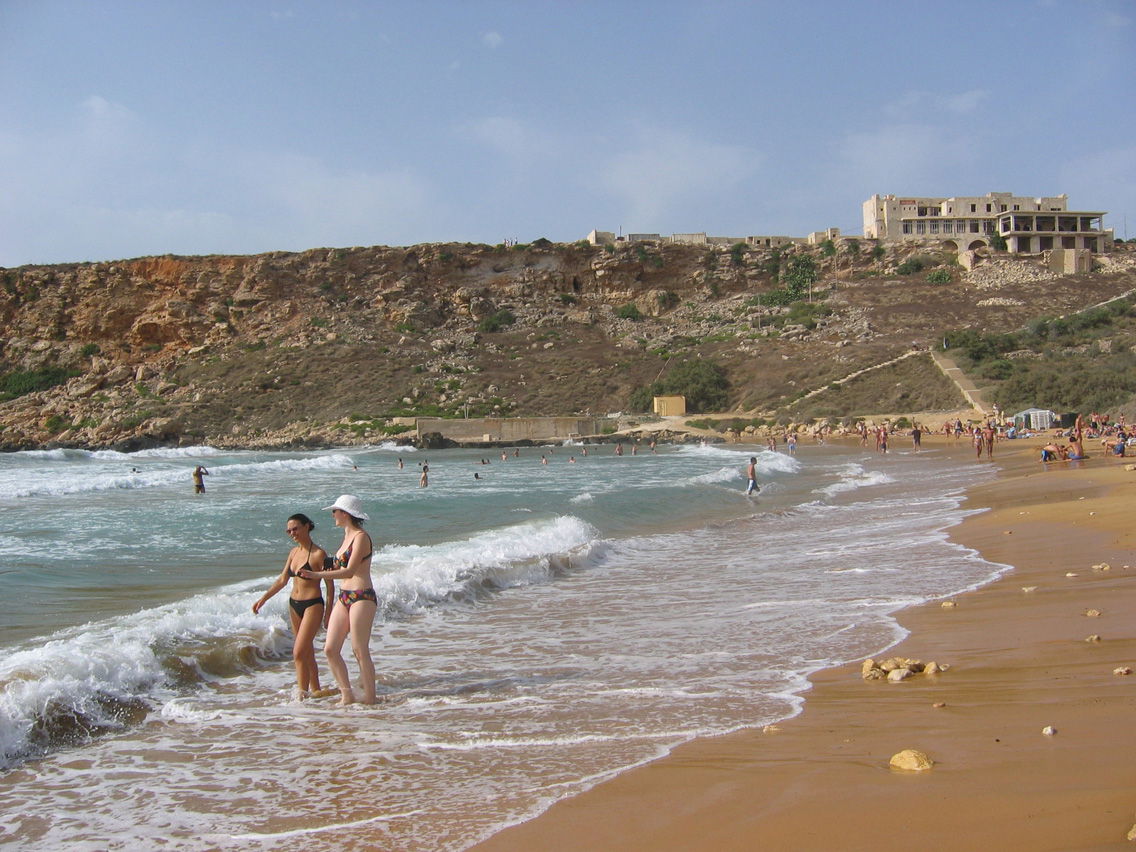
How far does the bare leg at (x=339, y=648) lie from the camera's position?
19.1 ft

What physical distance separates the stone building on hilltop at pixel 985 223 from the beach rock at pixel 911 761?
87729 millimetres

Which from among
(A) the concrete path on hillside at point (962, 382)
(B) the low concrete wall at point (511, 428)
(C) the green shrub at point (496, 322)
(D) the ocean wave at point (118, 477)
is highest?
(C) the green shrub at point (496, 322)

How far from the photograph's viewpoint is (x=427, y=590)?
9.74 m

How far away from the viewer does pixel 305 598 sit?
6.25 metres

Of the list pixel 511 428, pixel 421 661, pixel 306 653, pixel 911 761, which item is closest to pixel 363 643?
pixel 306 653

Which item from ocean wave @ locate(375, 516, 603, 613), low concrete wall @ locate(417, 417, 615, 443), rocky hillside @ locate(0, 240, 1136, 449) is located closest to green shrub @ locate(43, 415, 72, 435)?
rocky hillside @ locate(0, 240, 1136, 449)

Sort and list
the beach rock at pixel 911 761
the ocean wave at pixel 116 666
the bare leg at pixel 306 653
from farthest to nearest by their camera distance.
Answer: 1. the bare leg at pixel 306 653
2. the ocean wave at pixel 116 666
3. the beach rock at pixel 911 761

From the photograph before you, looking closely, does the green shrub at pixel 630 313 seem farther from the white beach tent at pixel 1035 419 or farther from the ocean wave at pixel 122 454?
the white beach tent at pixel 1035 419

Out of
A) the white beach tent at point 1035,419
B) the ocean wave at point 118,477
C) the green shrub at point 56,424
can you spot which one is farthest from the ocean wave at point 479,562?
the green shrub at point 56,424

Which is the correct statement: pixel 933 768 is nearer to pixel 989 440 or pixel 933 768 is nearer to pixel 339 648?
pixel 339 648

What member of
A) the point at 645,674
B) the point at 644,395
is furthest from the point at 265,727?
the point at 644,395

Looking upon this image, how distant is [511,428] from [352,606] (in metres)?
49.2

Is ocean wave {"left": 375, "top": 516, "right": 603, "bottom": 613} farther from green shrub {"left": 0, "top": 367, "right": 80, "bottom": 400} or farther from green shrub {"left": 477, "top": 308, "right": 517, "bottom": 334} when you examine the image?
green shrub {"left": 0, "top": 367, "right": 80, "bottom": 400}

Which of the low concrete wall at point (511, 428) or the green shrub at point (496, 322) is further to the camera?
A: the green shrub at point (496, 322)
